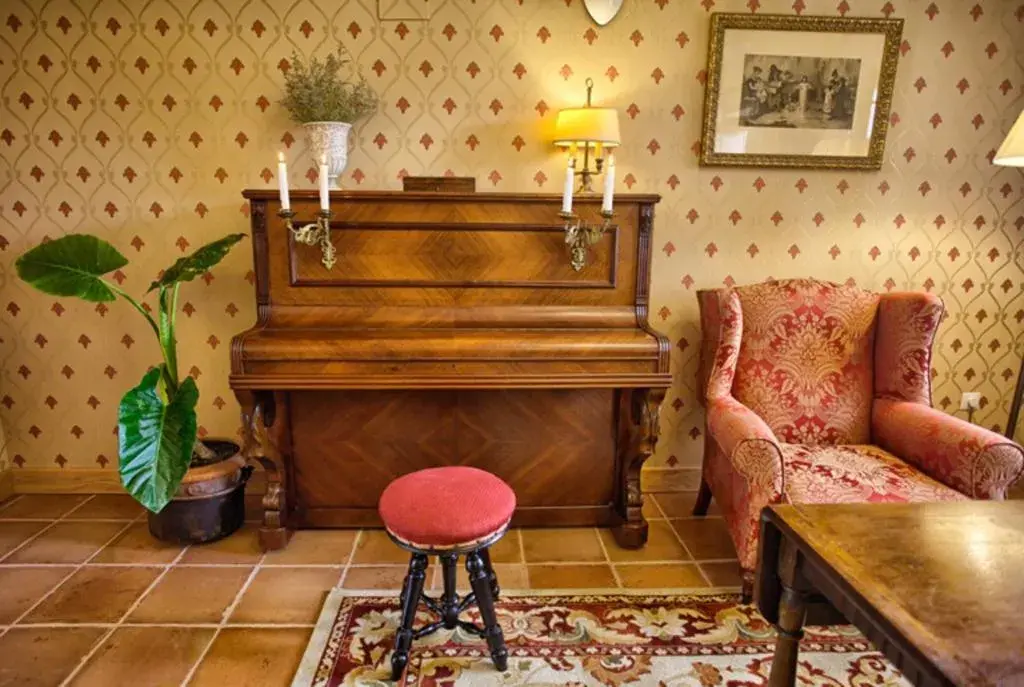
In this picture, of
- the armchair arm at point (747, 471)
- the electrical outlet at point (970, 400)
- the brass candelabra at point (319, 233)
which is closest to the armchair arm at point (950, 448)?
the armchair arm at point (747, 471)

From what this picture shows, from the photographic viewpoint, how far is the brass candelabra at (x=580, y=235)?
2.12m

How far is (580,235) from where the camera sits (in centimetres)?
216

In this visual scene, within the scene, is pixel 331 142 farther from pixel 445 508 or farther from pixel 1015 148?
pixel 1015 148

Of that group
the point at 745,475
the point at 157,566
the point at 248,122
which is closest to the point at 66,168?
the point at 248,122

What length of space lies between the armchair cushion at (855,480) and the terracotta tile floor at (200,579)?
0.50 meters

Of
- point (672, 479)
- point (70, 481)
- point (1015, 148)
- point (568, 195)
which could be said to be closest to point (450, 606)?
point (568, 195)

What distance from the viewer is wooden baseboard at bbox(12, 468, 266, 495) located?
8.91ft

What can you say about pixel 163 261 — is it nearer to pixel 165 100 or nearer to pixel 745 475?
pixel 165 100

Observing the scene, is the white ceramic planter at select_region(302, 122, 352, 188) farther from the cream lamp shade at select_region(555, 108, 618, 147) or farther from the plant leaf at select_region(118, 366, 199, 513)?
the plant leaf at select_region(118, 366, 199, 513)

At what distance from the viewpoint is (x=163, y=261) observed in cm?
257

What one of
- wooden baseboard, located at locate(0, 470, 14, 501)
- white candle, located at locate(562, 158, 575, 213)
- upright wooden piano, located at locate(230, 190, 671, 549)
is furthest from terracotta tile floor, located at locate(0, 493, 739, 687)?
white candle, located at locate(562, 158, 575, 213)

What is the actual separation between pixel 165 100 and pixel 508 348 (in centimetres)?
186

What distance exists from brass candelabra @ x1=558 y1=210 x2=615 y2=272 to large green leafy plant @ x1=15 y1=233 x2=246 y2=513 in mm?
1265

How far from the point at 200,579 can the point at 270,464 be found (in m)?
0.45
